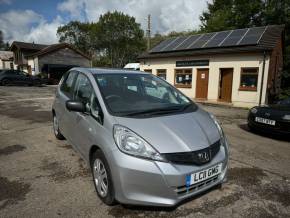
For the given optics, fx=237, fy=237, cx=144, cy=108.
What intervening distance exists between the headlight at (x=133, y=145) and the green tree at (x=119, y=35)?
133ft

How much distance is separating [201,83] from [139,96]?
43.5 feet

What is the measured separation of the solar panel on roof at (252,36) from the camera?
46.3 feet

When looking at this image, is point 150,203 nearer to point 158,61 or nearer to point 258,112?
point 258,112

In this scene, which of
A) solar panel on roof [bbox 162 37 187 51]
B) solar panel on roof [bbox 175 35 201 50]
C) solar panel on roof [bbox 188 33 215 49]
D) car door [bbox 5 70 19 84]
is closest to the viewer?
solar panel on roof [bbox 188 33 215 49]

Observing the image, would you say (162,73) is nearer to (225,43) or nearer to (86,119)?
(225,43)

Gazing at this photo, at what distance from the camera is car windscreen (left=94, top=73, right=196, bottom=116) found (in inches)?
123

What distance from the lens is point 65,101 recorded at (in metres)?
4.40

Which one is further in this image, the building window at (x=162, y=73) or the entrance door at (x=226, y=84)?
the building window at (x=162, y=73)

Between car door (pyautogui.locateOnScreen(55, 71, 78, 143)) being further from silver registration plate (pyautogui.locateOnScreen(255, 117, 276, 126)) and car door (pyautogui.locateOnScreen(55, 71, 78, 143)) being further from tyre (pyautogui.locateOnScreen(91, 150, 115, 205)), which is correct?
silver registration plate (pyautogui.locateOnScreen(255, 117, 276, 126))

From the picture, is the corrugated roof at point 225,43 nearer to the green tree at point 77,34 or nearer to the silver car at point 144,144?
the silver car at point 144,144

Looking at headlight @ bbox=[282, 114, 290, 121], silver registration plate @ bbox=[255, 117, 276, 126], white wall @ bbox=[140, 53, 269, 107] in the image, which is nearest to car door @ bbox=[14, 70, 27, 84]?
white wall @ bbox=[140, 53, 269, 107]

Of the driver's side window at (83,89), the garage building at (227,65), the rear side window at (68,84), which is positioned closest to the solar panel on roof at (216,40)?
the garage building at (227,65)

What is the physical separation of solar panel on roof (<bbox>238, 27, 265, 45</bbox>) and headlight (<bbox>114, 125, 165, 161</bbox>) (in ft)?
44.3

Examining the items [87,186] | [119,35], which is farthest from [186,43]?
[119,35]
